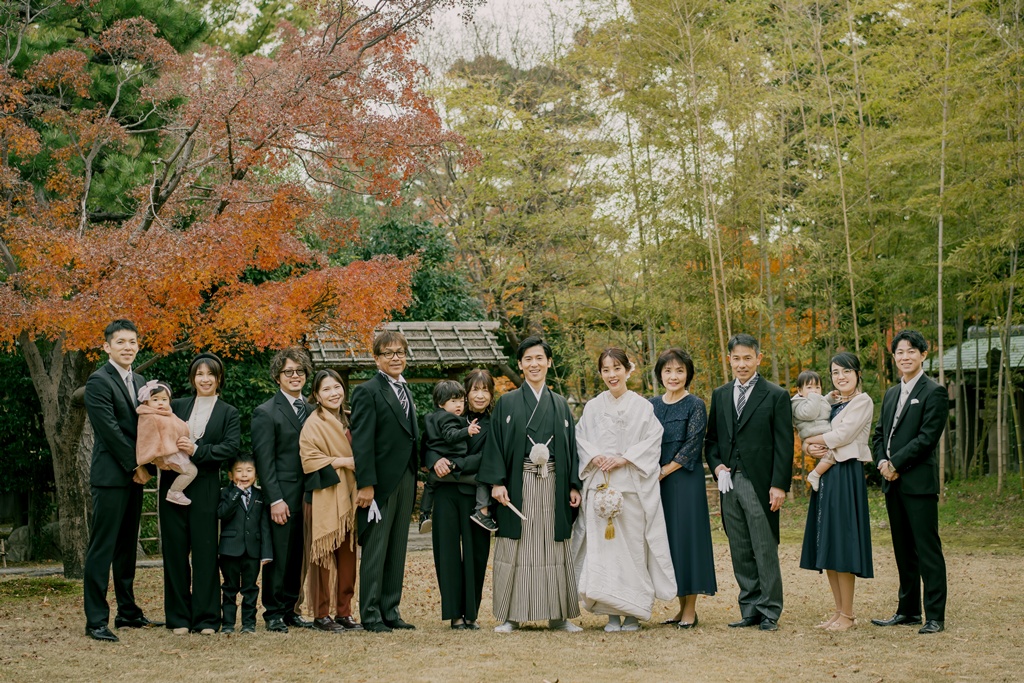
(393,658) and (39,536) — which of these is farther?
(39,536)

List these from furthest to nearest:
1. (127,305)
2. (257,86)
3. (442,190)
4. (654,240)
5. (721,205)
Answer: (442,190) < (654,240) < (721,205) < (257,86) < (127,305)

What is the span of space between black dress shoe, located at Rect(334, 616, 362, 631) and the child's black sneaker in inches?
33.5

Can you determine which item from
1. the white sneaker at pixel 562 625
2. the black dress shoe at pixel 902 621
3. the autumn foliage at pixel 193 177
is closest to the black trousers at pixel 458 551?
the white sneaker at pixel 562 625

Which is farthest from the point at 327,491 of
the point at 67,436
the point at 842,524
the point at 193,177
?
the point at 193,177

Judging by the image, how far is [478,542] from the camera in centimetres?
543

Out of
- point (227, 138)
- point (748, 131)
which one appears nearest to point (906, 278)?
point (748, 131)

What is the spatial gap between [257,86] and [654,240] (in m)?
6.58

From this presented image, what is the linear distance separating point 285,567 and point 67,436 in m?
3.42

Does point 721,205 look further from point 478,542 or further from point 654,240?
point 478,542

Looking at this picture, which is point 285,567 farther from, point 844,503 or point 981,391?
point 981,391

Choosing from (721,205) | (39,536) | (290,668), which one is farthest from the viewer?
(721,205)

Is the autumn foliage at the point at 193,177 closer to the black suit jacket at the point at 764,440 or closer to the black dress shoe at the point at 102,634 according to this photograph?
the black dress shoe at the point at 102,634

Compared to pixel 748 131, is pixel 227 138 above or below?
below

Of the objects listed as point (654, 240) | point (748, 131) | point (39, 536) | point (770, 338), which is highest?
point (748, 131)
